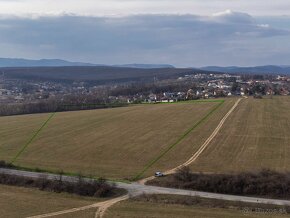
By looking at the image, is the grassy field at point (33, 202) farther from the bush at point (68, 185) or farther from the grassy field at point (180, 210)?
the grassy field at point (180, 210)

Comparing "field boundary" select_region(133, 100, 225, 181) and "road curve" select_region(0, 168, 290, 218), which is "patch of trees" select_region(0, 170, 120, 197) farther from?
"field boundary" select_region(133, 100, 225, 181)

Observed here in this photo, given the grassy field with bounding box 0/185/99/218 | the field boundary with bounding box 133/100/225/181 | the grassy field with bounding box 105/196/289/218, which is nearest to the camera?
the grassy field with bounding box 105/196/289/218

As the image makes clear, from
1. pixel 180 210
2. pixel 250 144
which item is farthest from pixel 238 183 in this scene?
pixel 250 144

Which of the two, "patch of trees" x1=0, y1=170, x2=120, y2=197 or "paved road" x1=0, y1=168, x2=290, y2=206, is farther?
"patch of trees" x1=0, y1=170, x2=120, y2=197

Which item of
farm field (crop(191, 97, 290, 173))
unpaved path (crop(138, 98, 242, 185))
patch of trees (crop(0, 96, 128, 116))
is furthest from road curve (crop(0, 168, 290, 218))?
patch of trees (crop(0, 96, 128, 116))

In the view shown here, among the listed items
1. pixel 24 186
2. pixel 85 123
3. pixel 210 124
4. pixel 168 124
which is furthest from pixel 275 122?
pixel 24 186

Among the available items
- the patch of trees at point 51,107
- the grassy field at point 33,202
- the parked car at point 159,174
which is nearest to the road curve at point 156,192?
the grassy field at point 33,202

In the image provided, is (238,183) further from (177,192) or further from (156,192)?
(156,192)
